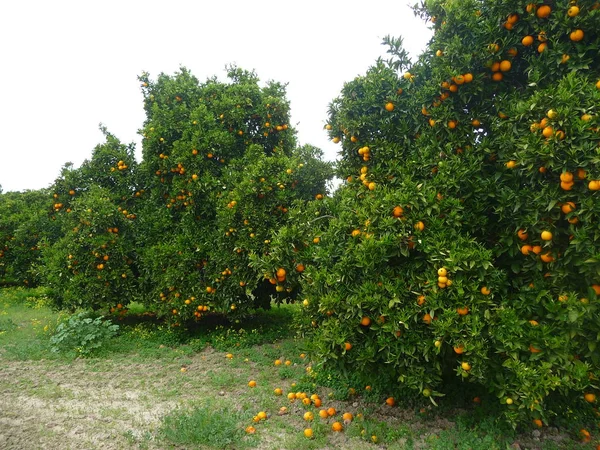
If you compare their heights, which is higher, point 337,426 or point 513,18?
point 513,18

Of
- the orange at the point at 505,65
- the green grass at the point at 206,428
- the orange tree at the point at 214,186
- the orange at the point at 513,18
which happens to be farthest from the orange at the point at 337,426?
the orange at the point at 513,18

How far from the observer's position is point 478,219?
12.4ft

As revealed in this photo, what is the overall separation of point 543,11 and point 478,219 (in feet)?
6.02

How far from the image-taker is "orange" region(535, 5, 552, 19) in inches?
138

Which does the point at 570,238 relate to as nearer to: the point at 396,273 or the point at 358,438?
the point at 396,273

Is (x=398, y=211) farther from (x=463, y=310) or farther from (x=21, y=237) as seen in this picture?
(x=21, y=237)

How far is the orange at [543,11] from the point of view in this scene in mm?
3510

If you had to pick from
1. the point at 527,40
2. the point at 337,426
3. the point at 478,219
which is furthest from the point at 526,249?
the point at 337,426

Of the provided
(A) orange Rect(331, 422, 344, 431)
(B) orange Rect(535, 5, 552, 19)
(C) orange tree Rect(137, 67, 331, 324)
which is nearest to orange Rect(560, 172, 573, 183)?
(B) orange Rect(535, 5, 552, 19)

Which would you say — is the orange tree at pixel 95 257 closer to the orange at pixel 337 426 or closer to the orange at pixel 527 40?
the orange at pixel 337 426

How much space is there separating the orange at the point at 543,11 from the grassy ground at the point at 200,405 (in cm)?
366

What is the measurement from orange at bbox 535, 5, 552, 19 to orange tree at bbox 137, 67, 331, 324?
3.92 metres

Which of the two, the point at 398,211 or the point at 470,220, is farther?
the point at 470,220

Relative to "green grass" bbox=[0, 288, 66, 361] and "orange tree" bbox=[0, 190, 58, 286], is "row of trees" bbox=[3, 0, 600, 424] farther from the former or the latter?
"orange tree" bbox=[0, 190, 58, 286]
